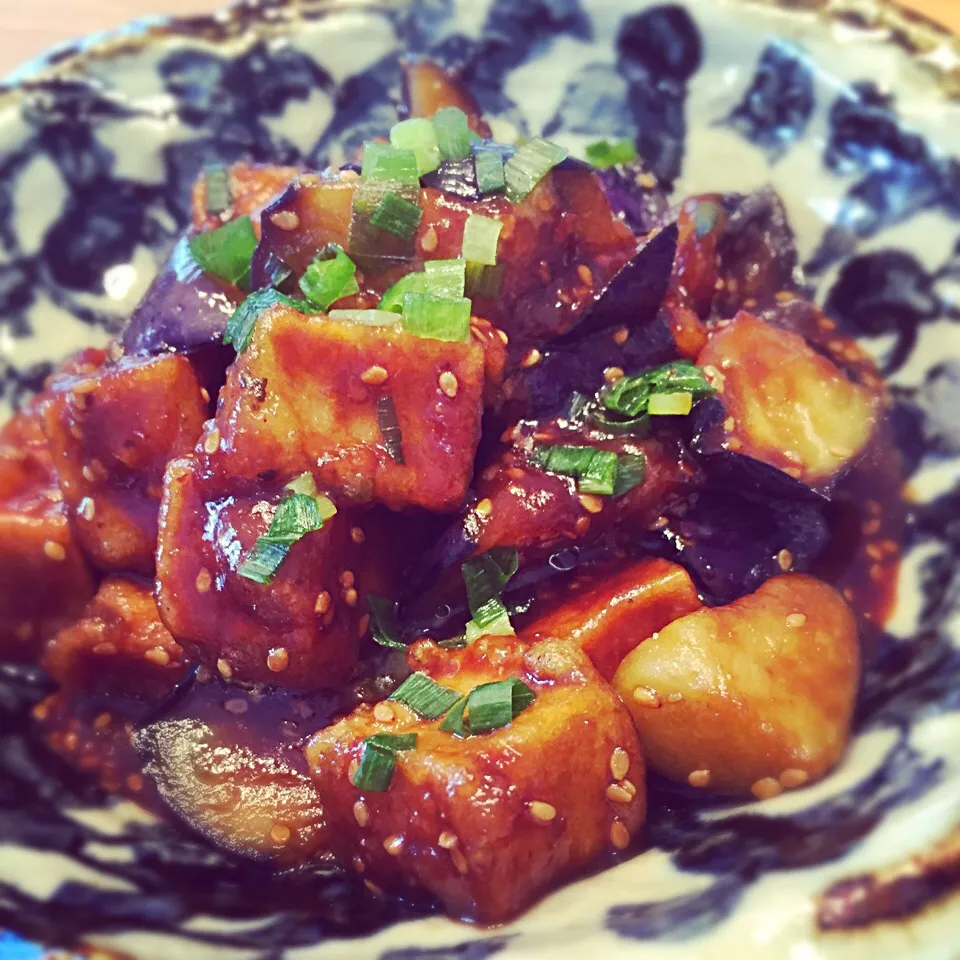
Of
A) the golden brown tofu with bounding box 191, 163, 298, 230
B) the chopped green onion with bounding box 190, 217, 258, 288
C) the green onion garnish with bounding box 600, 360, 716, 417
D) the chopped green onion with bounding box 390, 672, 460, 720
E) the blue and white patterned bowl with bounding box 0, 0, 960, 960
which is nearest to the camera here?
the blue and white patterned bowl with bounding box 0, 0, 960, 960

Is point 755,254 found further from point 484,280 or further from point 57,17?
point 57,17

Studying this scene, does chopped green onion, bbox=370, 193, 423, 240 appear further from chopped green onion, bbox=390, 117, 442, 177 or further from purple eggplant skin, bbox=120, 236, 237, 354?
purple eggplant skin, bbox=120, 236, 237, 354

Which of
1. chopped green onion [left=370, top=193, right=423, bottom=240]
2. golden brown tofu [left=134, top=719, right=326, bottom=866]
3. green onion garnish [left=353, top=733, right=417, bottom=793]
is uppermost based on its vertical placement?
chopped green onion [left=370, top=193, right=423, bottom=240]

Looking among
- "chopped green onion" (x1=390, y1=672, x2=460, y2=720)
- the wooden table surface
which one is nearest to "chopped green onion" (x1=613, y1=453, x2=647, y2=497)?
"chopped green onion" (x1=390, y1=672, x2=460, y2=720)

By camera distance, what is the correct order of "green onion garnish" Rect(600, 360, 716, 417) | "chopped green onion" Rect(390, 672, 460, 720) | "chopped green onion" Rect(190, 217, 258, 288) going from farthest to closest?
1. "chopped green onion" Rect(190, 217, 258, 288)
2. "green onion garnish" Rect(600, 360, 716, 417)
3. "chopped green onion" Rect(390, 672, 460, 720)

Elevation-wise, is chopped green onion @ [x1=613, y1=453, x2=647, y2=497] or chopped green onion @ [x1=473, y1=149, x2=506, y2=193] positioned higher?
chopped green onion @ [x1=473, y1=149, x2=506, y2=193]

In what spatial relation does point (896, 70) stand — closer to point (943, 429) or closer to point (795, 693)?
point (943, 429)

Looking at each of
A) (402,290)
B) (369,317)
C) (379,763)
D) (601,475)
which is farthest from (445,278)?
(379,763)

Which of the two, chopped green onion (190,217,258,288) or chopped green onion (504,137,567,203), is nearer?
chopped green onion (504,137,567,203)
